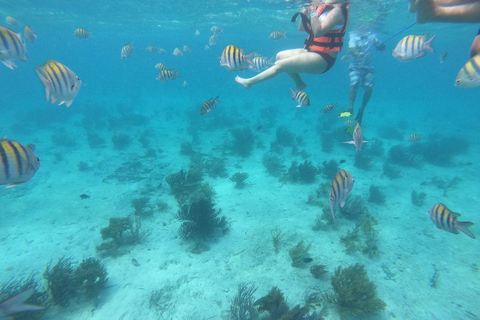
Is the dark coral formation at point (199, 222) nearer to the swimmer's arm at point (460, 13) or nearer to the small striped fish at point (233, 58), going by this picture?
the small striped fish at point (233, 58)

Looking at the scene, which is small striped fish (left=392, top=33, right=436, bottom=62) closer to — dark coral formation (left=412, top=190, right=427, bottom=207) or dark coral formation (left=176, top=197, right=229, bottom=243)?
dark coral formation (left=412, top=190, right=427, bottom=207)

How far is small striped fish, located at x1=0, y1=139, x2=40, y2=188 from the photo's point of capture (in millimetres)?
2574

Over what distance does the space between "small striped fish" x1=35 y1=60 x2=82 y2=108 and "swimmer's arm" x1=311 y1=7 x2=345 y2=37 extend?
14.8 ft

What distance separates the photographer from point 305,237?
623cm

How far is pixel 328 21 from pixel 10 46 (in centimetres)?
620

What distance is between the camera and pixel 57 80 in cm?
351

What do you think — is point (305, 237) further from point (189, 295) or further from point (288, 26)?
point (288, 26)

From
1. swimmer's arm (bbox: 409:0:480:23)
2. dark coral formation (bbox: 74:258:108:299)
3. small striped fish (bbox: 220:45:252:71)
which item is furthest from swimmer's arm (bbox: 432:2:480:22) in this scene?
dark coral formation (bbox: 74:258:108:299)

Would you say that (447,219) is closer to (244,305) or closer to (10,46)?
(244,305)

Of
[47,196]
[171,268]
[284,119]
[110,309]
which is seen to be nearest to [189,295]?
[171,268]

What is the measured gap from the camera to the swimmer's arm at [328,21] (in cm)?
399

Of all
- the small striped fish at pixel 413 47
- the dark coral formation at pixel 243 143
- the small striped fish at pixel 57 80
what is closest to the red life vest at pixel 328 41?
the small striped fish at pixel 413 47

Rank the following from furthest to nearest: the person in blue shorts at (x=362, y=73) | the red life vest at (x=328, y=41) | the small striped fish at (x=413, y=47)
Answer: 1. the person in blue shorts at (x=362, y=73)
2. the small striped fish at (x=413, y=47)
3. the red life vest at (x=328, y=41)

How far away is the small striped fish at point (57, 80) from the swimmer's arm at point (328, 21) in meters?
4.53
